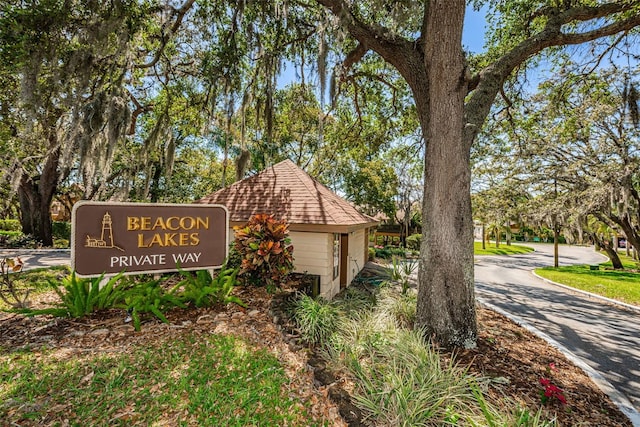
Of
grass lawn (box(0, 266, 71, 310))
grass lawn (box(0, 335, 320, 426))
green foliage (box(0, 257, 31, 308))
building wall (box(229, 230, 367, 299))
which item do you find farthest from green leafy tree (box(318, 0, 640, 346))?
grass lawn (box(0, 266, 71, 310))

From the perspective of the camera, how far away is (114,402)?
8.36ft

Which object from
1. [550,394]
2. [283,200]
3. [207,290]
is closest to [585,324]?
[550,394]

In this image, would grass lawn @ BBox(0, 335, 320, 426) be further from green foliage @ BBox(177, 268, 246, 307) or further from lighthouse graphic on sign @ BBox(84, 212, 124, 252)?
lighthouse graphic on sign @ BBox(84, 212, 124, 252)

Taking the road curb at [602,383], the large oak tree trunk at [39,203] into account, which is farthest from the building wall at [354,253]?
the large oak tree trunk at [39,203]

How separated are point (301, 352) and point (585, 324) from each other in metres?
7.26

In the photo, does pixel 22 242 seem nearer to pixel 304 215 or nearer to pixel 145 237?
pixel 145 237

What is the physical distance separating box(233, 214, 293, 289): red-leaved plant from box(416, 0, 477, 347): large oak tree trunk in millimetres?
2491

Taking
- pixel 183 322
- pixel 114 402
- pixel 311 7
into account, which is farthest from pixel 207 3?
pixel 114 402

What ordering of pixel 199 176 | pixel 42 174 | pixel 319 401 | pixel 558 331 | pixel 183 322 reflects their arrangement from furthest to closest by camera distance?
pixel 199 176
pixel 42 174
pixel 558 331
pixel 183 322
pixel 319 401

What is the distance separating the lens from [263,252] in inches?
193

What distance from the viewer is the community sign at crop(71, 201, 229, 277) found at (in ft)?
12.5

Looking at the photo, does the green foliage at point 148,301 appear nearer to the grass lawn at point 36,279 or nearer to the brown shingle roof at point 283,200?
the grass lawn at point 36,279

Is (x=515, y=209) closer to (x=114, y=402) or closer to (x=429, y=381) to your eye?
(x=429, y=381)

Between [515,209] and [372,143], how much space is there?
1303 cm
